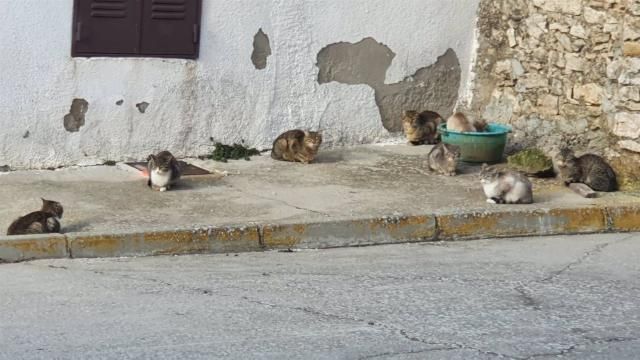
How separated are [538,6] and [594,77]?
106 centimetres

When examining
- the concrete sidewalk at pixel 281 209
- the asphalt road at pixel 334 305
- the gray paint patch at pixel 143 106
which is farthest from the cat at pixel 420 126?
the asphalt road at pixel 334 305

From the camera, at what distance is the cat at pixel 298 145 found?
1089 cm

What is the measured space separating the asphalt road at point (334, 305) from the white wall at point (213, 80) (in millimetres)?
2595

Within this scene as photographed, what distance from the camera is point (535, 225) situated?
940 cm

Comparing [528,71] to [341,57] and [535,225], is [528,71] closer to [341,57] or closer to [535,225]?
[341,57]

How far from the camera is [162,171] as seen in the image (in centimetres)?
971

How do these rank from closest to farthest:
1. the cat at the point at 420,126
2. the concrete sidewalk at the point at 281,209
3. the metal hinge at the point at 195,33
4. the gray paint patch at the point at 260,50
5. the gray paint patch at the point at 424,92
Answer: the concrete sidewalk at the point at 281,209 < the metal hinge at the point at 195,33 < the gray paint patch at the point at 260,50 < the cat at the point at 420,126 < the gray paint patch at the point at 424,92

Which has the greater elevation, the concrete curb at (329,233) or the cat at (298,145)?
the cat at (298,145)

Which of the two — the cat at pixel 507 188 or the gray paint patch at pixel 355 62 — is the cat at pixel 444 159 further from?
the gray paint patch at pixel 355 62

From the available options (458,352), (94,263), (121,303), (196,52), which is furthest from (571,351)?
(196,52)

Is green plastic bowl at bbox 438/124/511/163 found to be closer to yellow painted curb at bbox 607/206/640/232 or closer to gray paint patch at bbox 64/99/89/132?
yellow painted curb at bbox 607/206/640/232

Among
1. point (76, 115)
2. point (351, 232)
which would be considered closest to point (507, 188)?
point (351, 232)

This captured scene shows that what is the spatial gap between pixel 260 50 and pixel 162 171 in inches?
78.4

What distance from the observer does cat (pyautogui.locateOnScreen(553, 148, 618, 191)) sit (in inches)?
396
